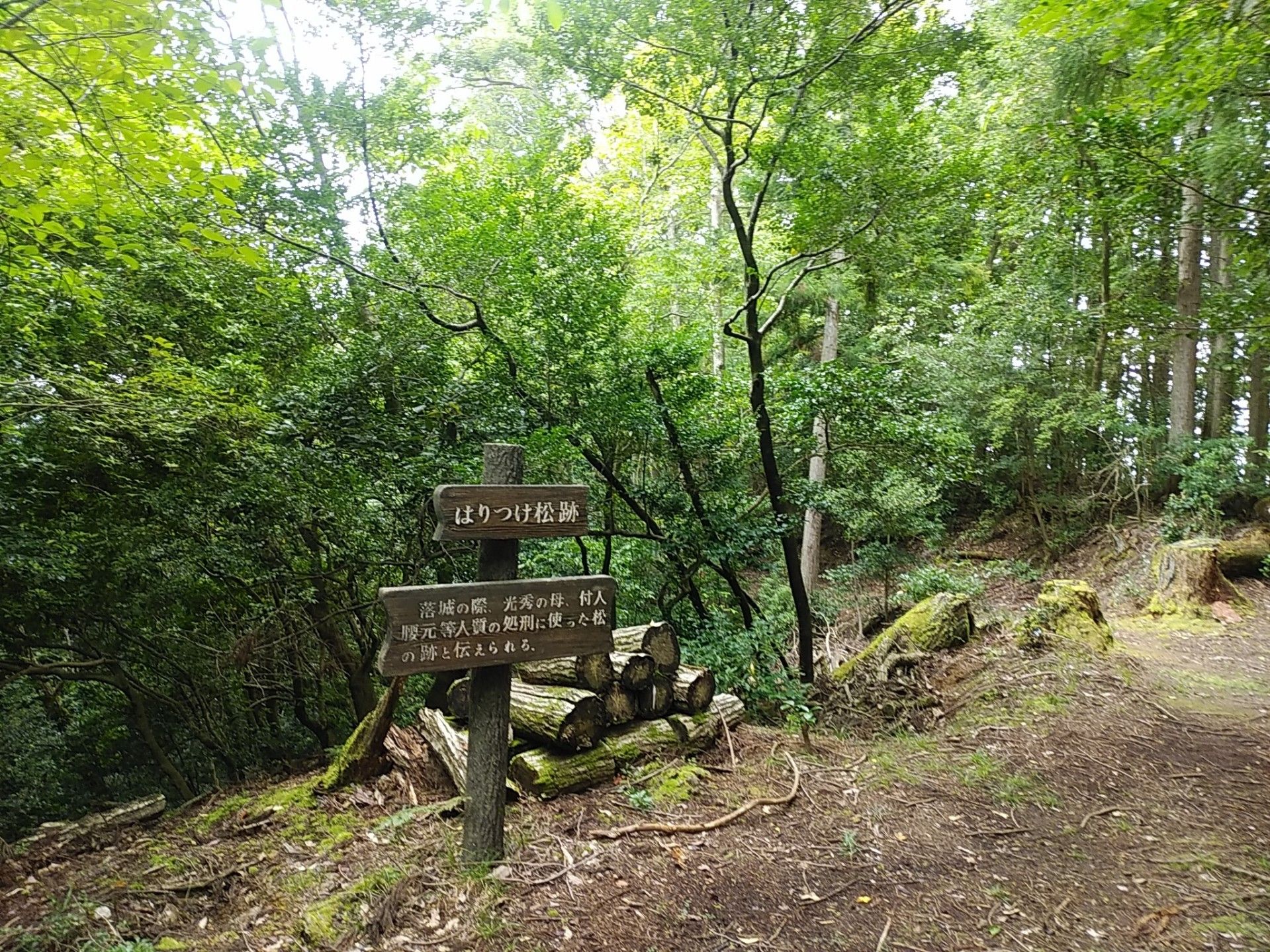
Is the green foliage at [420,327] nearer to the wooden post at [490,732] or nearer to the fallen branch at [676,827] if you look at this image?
the wooden post at [490,732]

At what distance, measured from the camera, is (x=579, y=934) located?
3.12m

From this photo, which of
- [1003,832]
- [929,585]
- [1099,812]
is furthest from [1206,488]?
[1003,832]

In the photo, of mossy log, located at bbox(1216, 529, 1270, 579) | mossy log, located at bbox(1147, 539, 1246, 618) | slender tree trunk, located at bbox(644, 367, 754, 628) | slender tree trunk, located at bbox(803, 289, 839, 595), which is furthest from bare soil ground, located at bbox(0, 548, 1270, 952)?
slender tree trunk, located at bbox(803, 289, 839, 595)

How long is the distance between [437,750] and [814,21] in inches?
271

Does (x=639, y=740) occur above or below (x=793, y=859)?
above

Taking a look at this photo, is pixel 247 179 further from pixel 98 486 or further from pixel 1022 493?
pixel 1022 493

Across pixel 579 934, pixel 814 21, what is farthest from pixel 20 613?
pixel 814 21

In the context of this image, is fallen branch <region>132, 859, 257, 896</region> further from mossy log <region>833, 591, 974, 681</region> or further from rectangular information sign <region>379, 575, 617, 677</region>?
mossy log <region>833, 591, 974, 681</region>

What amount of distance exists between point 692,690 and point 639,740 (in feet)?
2.13

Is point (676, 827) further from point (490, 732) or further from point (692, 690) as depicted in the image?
point (692, 690)

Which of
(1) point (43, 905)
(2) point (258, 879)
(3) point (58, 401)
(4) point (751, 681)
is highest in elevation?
(3) point (58, 401)

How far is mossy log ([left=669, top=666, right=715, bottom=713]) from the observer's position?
534 cm

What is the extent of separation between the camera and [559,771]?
448cm

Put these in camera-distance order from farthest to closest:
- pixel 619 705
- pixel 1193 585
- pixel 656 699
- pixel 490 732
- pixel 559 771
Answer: pixel 1193 585, pixel 656 699, pixel 619 705, pixel 559 771, pixel 490 732
